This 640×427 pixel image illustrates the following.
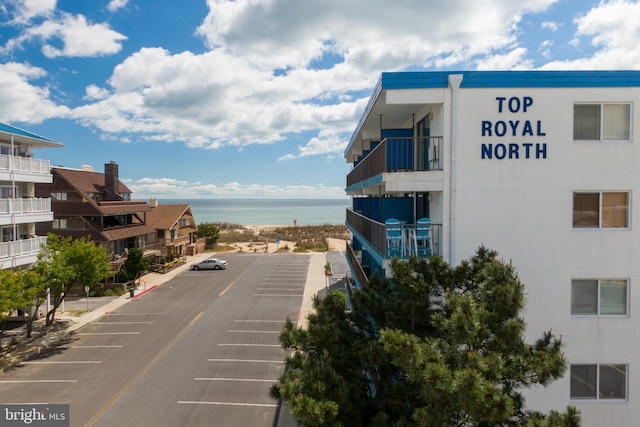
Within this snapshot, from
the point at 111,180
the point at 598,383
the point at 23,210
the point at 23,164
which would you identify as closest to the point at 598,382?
the point at 598,383

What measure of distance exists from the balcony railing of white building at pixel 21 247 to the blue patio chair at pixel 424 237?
75.9 feet

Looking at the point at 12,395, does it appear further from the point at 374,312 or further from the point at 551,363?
the point at 551,363

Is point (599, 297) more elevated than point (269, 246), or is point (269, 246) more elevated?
point (599, 297)

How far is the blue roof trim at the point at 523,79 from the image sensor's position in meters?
11.4

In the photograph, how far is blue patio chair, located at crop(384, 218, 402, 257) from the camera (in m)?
11.9

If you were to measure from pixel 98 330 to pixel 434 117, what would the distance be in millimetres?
23553

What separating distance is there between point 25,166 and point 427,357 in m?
28.0

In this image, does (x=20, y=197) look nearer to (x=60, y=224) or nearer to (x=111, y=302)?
(x=111, y=302)

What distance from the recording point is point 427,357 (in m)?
6.78

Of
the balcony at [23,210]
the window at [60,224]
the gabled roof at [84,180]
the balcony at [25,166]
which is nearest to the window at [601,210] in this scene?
the balcony at [23,210]

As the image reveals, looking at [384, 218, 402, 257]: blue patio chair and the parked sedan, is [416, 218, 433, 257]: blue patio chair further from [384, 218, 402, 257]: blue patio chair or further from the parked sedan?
the parked sedan

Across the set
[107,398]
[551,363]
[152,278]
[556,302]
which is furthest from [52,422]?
[152,278]

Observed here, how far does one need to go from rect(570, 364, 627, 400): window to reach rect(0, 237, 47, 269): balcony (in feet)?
88.5

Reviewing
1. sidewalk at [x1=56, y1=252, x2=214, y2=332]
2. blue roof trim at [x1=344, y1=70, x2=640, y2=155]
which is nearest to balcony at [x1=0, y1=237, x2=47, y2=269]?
sidewalk at [x1=56, y1=252, x2=214, y2=332]
